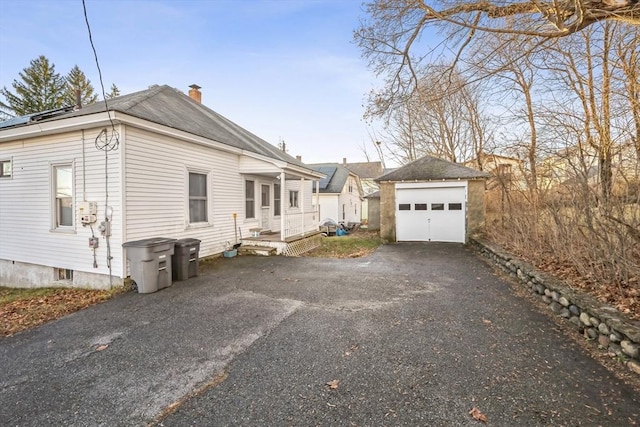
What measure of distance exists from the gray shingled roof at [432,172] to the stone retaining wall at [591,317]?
688 centimetres

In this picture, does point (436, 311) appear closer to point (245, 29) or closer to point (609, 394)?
point (609, 394)

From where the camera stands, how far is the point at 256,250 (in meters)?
10.0

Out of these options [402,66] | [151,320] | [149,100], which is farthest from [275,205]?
[151,320]

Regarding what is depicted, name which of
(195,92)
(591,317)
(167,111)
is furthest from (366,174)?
(591,317)

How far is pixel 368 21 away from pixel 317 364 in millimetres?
6702

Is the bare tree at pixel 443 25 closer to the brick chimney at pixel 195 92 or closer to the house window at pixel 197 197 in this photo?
the house window at pixel 197 197

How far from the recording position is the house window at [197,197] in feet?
27.9

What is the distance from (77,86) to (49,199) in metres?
33.2

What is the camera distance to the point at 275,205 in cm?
1302

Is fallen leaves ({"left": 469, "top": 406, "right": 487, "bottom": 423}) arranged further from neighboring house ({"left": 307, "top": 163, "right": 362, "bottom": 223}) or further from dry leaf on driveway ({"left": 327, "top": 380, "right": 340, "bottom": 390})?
neighboring house ({"left": 307, "top": 163, "right": 362, "bottom": 223})

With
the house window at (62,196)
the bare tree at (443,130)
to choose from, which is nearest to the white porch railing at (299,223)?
the house window at (62,196)

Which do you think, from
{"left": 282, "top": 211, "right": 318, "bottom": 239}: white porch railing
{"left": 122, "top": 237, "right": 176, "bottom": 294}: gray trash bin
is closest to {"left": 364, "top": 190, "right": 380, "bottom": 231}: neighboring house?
{"left": 282, "top": 211, "right": 318, "bottom": 239}: white porch railing

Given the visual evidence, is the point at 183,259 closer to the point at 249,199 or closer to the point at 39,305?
the point at 39,305

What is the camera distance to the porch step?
9938 millimetres
